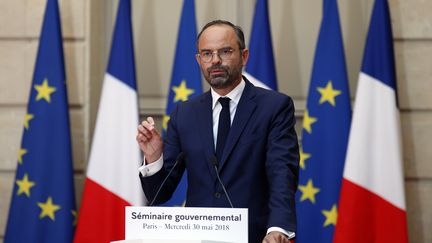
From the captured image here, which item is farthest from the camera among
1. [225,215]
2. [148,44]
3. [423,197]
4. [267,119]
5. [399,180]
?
[148,44]

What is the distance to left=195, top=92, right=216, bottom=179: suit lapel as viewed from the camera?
2.66 m

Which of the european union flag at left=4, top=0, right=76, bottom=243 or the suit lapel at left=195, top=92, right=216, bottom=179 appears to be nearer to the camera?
the suit lapel at left=195, top=92, right=216, bottom=179

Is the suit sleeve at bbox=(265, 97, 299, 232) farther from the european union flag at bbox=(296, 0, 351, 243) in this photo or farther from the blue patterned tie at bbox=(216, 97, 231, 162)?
the european union flag at bbox=(296, 0, 351, 243)

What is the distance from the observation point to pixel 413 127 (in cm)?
499

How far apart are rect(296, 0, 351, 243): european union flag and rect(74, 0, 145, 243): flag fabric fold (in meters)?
1.15

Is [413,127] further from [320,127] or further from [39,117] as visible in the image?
[39,117]

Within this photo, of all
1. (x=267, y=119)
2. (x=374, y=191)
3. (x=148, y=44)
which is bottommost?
(x=374, y=191)

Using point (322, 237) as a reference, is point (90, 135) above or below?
above

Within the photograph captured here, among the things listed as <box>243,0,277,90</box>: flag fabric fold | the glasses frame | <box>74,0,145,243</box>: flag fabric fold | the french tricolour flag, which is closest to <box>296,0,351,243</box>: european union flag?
the french tricolour flag

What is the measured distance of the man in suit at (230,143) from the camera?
102 inches

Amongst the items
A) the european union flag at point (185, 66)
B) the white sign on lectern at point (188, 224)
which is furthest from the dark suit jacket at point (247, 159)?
the european union flag at point (185, 66)

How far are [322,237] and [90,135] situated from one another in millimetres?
1854

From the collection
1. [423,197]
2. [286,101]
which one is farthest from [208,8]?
[286,101]

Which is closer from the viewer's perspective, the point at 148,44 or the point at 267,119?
the point at 267,119
